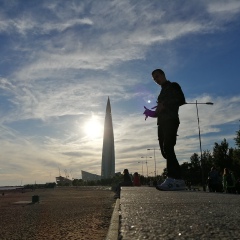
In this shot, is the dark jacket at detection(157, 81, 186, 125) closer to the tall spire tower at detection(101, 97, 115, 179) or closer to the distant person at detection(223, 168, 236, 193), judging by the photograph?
the distant person at detection(223, 168, 236, 193)

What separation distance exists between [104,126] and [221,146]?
14102 cm

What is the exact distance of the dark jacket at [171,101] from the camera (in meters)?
5.20

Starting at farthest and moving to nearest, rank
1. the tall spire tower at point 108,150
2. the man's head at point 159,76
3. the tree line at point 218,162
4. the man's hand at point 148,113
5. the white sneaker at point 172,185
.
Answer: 1. the tall spire tower at point 108,150
2. the tree line at point 218,162
3. the man's head at point 159,76
4. the man's hand at point 148,113
5. the white sneaker at point 172,185

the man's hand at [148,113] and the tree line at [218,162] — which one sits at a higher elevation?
the tree line at [218,162]

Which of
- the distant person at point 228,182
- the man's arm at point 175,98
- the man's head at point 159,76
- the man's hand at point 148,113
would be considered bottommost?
the distant person at point 228,182

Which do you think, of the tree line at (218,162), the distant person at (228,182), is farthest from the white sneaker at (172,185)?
the tree line at (218,162)

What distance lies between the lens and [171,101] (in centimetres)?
523

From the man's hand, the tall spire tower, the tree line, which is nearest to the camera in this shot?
the man's hand

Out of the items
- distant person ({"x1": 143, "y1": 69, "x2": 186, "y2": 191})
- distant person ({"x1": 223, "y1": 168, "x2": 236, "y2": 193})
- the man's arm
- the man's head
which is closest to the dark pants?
distant person ({"x1": 143, "y1": 69, "x2": 186, "y2": 191})

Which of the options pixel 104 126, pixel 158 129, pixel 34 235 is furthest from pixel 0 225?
pixel 104 126

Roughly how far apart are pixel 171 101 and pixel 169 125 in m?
0.36

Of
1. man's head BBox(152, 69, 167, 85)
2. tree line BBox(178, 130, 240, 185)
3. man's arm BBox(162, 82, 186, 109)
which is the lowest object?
man's arm BBox(162, 82, 186, 109)

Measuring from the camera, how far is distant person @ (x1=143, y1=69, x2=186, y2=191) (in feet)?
16.7

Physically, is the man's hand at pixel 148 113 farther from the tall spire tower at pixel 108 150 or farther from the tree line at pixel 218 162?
the tall spire tower at pixel 108 150
